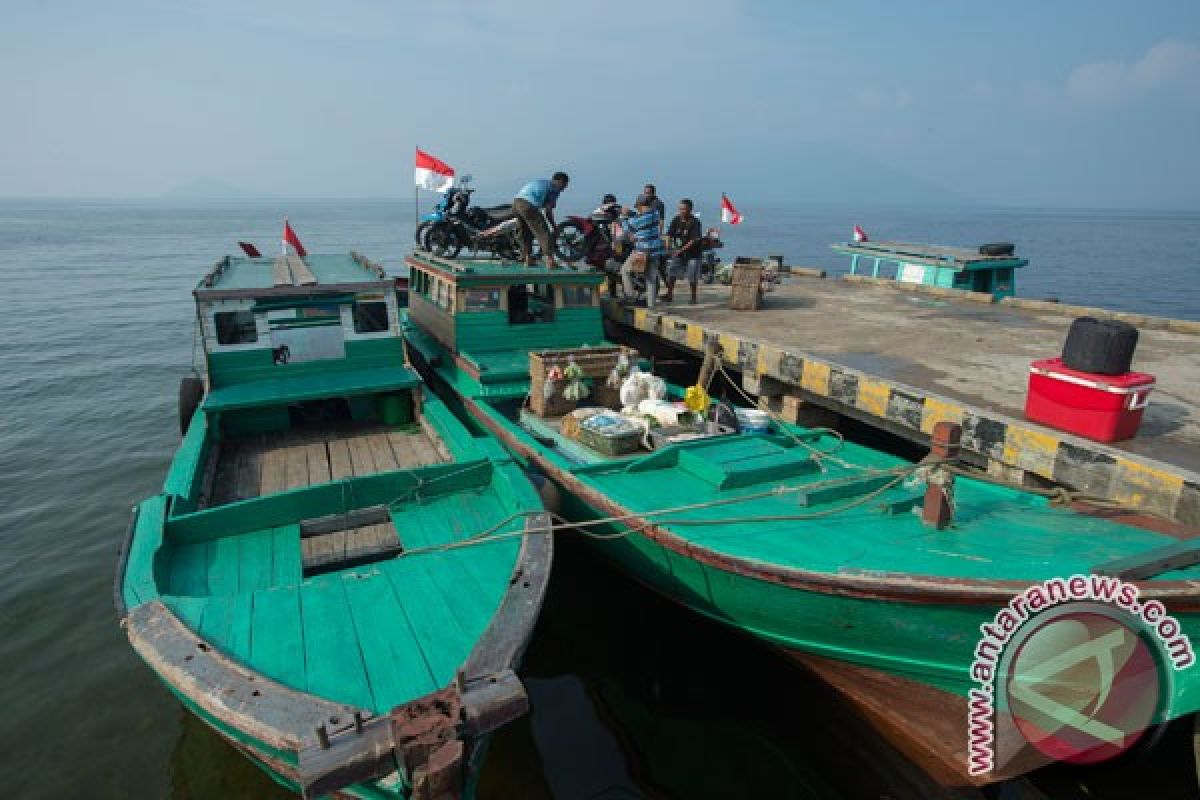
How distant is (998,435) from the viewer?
20.9 feet

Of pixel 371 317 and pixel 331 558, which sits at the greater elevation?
pixel 371 317

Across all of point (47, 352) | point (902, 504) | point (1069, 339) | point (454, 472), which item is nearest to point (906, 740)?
point (902, 504)

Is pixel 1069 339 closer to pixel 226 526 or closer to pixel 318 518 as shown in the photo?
pixel 318 518

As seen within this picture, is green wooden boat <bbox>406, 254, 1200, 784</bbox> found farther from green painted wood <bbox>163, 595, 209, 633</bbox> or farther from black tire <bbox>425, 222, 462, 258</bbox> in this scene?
black tire <bbox>425, 222, 462, 258</bbox>

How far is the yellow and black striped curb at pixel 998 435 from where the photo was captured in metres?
5.27

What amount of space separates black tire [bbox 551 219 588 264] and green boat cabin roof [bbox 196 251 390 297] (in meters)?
4.28

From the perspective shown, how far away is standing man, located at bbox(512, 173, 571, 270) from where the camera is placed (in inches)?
460

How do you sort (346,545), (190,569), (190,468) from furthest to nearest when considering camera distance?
(190,468) < (346,545) < (190,569)

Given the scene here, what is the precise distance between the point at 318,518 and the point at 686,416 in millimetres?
3857

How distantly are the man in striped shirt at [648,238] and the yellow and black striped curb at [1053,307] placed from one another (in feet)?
20.5

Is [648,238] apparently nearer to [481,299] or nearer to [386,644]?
[481,299]

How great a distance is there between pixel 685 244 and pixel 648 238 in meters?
1.42

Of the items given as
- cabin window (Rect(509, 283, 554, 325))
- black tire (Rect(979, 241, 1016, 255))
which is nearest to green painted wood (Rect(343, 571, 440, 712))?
cabin window (Rect(509, 283, 554, 325))

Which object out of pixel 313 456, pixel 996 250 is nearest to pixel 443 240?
pixel 313 456
